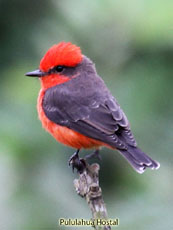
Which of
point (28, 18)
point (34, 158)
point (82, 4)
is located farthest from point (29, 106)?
point (28, 18)

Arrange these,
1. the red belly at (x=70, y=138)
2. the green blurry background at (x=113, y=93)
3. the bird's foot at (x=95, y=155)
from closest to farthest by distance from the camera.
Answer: the red belly at (x=70, y=138) < the green blurry background at (x=113, y=93) < the bird's foot at (x=95, y=155)

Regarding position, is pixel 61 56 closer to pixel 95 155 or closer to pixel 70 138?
pixel 70 138

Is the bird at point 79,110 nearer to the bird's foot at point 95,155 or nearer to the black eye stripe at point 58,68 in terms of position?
the black eye stripe at point 58,68

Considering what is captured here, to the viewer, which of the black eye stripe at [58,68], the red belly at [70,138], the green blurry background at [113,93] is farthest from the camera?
the black eye stripe at [58,68]

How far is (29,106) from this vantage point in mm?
6266

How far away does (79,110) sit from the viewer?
213 inches

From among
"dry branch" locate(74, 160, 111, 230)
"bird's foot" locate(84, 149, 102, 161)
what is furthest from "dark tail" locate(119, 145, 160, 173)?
"bird's foot" locate(84, 149, 102, 161)

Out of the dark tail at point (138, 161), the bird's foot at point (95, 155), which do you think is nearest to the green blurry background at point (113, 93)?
the bird's foot at point (95, 155)

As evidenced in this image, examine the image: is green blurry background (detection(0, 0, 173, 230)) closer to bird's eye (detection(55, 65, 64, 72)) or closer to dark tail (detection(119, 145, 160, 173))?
dark tail (detection(119, 145, 160, 173))

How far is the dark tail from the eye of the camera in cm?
498

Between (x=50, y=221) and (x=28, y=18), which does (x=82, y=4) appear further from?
(x=50, y=221)

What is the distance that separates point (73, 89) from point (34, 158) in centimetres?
77

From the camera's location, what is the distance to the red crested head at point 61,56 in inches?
220

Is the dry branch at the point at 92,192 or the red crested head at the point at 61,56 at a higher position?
the red crested head at the point at 61,56
